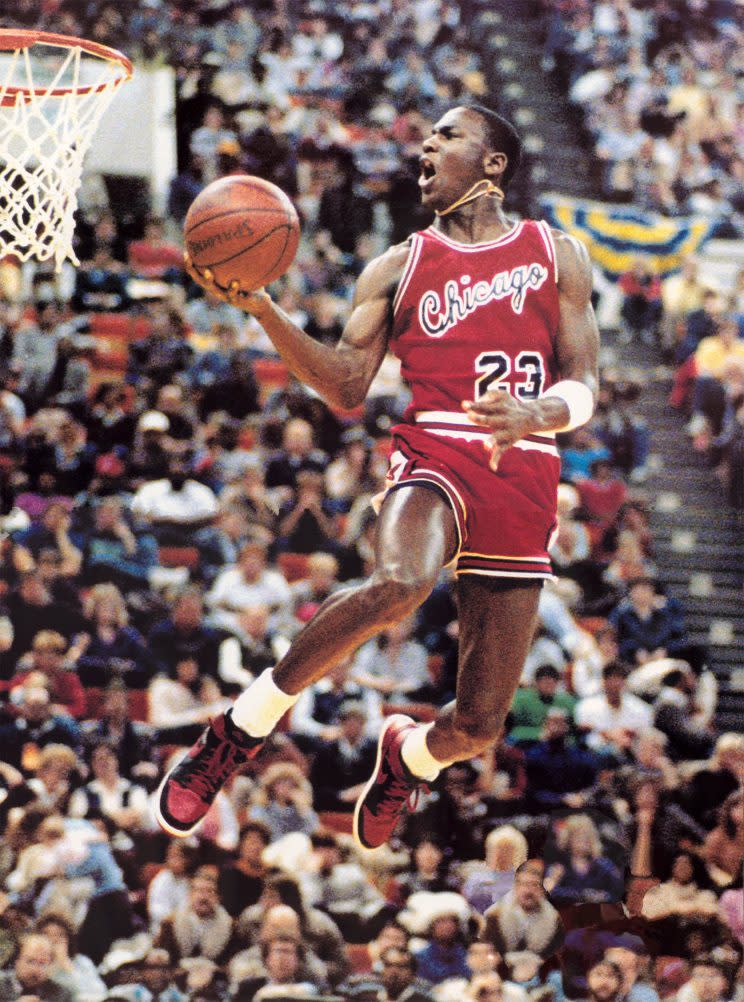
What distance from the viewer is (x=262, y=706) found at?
4.81 metres

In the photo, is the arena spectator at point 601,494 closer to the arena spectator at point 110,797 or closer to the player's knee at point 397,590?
the arena spectator at point 110,797

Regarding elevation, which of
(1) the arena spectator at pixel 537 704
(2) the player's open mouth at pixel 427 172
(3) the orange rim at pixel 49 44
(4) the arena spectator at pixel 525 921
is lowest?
(4) the arena spectator at pixel 525 921

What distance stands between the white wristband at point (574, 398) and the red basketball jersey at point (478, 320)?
188 mm

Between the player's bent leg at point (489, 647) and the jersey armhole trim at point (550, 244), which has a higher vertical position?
the jersey armhole trim at point (550, 244)

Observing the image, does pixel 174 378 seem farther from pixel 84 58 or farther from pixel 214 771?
pixel 214 771

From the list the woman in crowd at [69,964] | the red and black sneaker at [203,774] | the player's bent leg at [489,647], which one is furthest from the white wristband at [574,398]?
the woman in crowd at [69,964]

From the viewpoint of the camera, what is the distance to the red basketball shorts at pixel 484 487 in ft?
15.6

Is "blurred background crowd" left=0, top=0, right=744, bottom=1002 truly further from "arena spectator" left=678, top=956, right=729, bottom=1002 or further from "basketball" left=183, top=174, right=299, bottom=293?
"basketball" left=183, top=174, right=299, bottom=293

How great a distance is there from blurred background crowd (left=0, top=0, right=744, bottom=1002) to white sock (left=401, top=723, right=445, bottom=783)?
319cm

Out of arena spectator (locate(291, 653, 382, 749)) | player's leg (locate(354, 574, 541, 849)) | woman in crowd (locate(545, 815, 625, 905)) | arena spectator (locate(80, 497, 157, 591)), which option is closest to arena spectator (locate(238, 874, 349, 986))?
arena spectator (locate(291, 653, 382, 749))

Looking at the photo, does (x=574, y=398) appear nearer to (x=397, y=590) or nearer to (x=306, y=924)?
(x=397, y=590)

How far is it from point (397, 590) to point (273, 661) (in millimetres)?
5073

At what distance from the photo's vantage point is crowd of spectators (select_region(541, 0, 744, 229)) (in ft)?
49.1

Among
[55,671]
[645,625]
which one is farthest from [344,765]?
[645,625]
